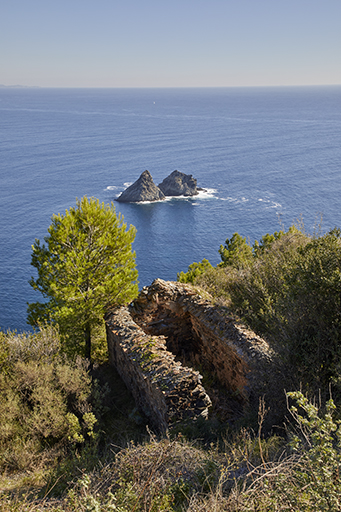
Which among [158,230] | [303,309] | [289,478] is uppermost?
[303,309]

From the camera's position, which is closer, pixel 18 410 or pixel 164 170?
pixel 18 410

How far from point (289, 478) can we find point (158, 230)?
77286 mm

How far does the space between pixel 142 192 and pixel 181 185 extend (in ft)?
42.5

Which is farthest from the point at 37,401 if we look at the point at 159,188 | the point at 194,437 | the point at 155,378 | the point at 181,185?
the point at 159,188

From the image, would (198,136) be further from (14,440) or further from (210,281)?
(14,440)

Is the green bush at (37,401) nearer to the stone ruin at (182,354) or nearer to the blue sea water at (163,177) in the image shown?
the stone ruin at (182,354)

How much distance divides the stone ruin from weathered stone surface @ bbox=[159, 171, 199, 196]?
284 feet

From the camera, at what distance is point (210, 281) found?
23078 millimetres

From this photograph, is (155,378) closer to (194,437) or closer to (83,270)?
(194,437)

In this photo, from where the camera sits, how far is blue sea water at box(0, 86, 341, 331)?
6975 centimetres

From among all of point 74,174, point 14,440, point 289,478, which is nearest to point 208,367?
point 14,440

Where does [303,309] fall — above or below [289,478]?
above

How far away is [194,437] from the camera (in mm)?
9617

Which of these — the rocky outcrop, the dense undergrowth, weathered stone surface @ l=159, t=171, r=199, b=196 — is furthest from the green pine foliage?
weathered stone surface @ l=159, t=171, r=199, b=196
